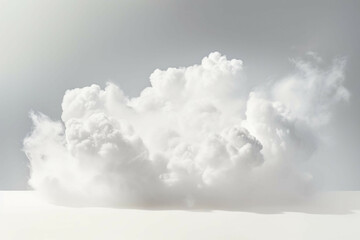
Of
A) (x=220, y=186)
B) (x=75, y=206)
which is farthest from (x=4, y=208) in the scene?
(x=220, y=186)

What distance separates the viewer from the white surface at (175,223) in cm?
1836

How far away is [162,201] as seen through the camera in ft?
84.5

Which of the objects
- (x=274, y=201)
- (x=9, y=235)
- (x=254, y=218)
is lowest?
(x=9, y=235)

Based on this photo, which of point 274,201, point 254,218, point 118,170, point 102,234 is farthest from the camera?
point 274,201

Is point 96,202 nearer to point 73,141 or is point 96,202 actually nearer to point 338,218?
point 73,141

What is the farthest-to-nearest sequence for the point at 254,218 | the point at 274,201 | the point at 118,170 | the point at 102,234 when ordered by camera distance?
1. the point at 274,201
2. the point at 118,170
3. the point at 254,218
4. the point at 102,234

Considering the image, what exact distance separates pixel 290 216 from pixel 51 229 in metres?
14.8

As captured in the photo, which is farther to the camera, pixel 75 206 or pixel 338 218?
pixel 75 206

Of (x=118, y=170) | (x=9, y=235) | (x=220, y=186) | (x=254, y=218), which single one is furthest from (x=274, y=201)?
(x=9, y=235)

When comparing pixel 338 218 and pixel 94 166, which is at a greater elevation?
pixel 94 166

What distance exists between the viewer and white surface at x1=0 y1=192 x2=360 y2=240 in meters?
18.4

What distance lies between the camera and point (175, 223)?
802 inches

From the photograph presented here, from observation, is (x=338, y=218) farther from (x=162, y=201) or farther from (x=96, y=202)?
(x=96, y=202)

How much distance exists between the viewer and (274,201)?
28203mm
